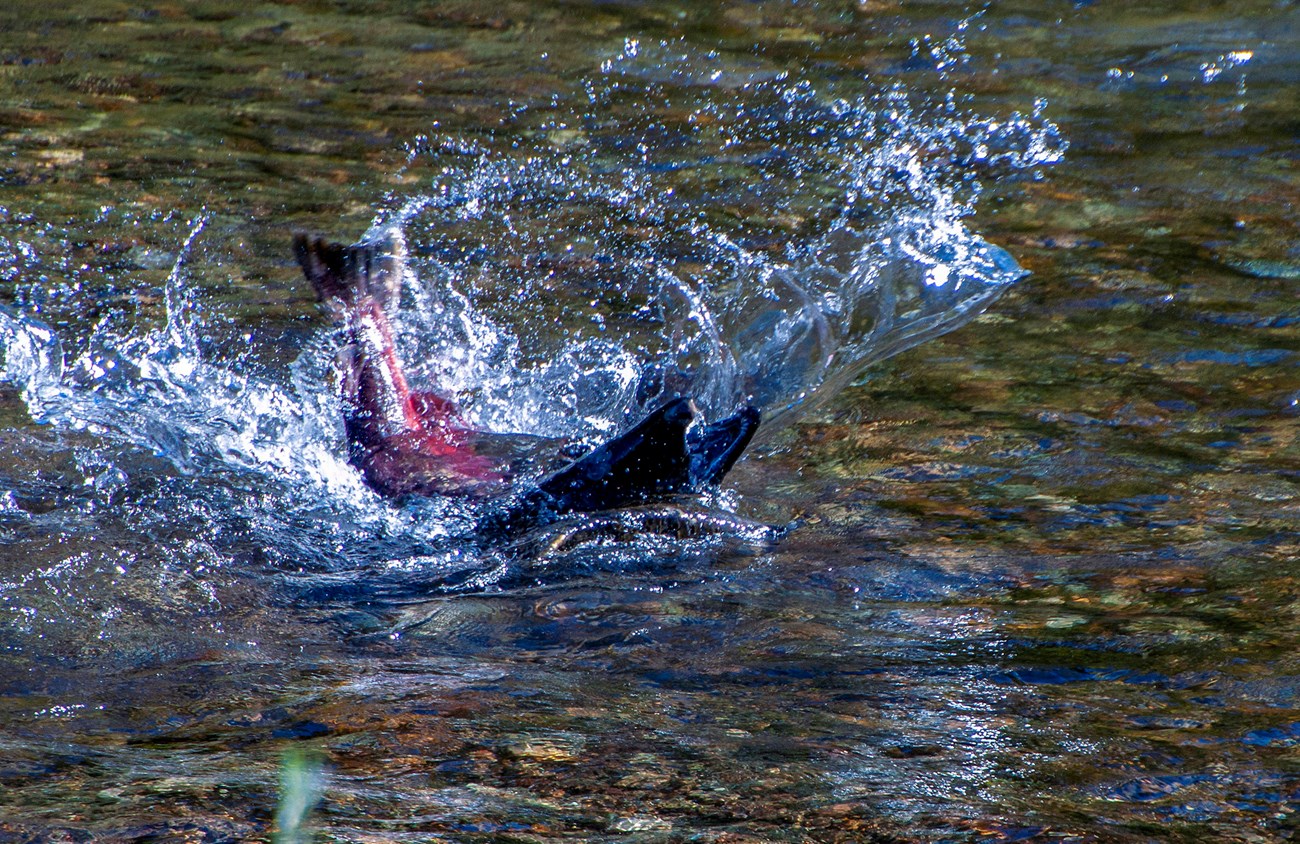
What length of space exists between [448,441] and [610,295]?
154 centimetres

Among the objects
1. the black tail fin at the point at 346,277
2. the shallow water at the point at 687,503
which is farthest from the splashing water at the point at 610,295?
the black tail fin at the point at 346,277

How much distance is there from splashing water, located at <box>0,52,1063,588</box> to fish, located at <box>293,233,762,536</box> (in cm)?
10

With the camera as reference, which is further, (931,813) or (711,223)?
(711,223)

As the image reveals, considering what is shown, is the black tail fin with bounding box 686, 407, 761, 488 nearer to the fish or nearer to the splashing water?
the fish

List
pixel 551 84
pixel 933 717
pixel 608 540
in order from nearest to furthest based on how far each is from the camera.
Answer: pixel 933 717
pixel 608 540
pixel 551 84

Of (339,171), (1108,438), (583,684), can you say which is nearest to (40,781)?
(583,684)

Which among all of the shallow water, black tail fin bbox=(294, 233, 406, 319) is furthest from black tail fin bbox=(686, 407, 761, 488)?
black tail fin bbox=(294, 233, 406, 319)

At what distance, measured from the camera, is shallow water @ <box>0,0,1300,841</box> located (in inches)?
109

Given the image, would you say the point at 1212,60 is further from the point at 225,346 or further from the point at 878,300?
the point at 225,346

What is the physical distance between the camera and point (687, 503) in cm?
414

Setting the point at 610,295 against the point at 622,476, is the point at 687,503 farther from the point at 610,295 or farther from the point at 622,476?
the point at 610,295

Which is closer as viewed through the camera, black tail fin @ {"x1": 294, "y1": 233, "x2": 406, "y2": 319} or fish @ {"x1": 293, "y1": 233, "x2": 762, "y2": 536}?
fish @ {"x1": 293, "y1": 233, "x2": 762, "y2": 536}

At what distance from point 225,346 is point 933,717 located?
11.4 feet

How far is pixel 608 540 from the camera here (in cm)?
404
